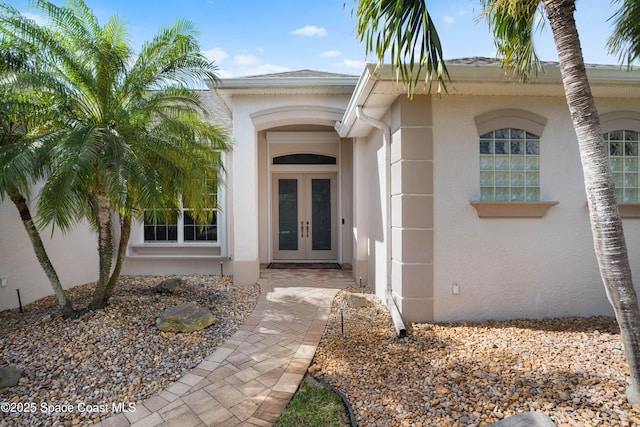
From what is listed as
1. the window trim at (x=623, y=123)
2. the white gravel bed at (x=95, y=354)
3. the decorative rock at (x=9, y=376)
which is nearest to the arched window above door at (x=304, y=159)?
the white gravel bed at (x=95, y=354)

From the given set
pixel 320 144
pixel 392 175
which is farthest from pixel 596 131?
pixel 320 144

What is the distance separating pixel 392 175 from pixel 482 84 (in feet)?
6.15

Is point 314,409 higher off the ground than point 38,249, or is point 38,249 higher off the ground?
point 38,249

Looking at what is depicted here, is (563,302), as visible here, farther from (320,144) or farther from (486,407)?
(320,144)

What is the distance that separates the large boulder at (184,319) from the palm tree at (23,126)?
1.52 metres

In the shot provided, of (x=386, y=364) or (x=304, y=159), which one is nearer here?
(x=386, y=364)

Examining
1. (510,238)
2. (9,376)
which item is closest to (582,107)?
(510,238)

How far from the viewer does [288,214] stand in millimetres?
10969

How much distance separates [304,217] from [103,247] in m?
6.10

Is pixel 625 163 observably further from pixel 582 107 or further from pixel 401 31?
pixel 401 31

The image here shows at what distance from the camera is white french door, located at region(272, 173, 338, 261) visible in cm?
1088

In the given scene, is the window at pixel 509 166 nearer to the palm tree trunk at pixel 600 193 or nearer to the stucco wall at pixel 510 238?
the stucco wall at pixel 510 238

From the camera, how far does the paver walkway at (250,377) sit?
10.8 feet

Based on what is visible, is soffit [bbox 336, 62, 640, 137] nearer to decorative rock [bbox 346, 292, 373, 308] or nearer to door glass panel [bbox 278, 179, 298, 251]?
decorative rock [bbox 346, 292, 373, 308]
